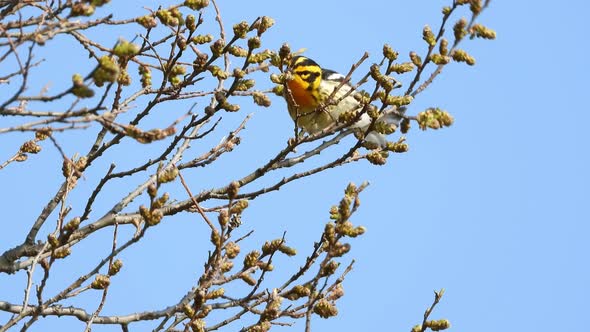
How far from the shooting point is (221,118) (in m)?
5.61

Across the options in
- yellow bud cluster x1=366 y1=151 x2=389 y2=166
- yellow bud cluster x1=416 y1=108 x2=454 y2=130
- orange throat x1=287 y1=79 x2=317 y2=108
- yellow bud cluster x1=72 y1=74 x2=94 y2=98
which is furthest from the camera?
orange throat x1=287 y1=79 x2=317 y2=108

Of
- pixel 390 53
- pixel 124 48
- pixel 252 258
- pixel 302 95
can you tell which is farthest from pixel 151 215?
pixel 302 95

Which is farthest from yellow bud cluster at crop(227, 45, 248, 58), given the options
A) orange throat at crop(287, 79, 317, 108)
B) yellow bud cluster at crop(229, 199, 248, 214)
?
orange throat at crop(287, 79, 317, 108)

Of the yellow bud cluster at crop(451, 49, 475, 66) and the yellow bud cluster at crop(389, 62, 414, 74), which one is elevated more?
the yellow bud cluster at crop(389, 62, 414, 74)

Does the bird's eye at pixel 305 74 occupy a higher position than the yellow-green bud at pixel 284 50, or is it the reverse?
the bird's eye at pixel 305 74

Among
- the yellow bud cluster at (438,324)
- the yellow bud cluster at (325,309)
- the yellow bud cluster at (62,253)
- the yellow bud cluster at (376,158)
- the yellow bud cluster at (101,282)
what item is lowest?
the yellow bud cluster at (438,324)

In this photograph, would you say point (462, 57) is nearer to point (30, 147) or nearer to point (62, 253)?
point (62, 253)

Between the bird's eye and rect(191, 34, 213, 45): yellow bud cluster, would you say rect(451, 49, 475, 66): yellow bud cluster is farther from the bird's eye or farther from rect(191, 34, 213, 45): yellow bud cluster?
the bird's eye

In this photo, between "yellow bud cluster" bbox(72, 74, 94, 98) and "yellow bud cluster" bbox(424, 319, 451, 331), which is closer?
"yellow bud cluster" bbox(72, 74, 94, 98)

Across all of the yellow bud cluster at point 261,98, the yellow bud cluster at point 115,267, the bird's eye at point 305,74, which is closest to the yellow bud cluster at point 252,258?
the yellow bud cluster at point 115,267

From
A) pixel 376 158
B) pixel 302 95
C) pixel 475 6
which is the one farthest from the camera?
pixel 302 95

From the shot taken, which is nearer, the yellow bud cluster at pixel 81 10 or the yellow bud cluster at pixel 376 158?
the yellow bud cluster at pixel 81 10

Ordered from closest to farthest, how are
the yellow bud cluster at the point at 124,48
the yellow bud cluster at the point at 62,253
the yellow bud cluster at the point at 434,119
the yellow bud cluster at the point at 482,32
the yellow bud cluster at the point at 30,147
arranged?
the yellow bud cluster at the point at 124,48 < the yellow bud cluster at the point at 434,119 < the yellow bud cluster at the point at 482,32 < the yellow bud cluster at the point at 62,253 < the yellow bud cluster at the point at 30,147

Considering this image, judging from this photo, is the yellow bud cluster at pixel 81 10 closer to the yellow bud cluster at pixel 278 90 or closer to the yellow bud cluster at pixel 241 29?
the yellow bud cluster at pixel 241 29
